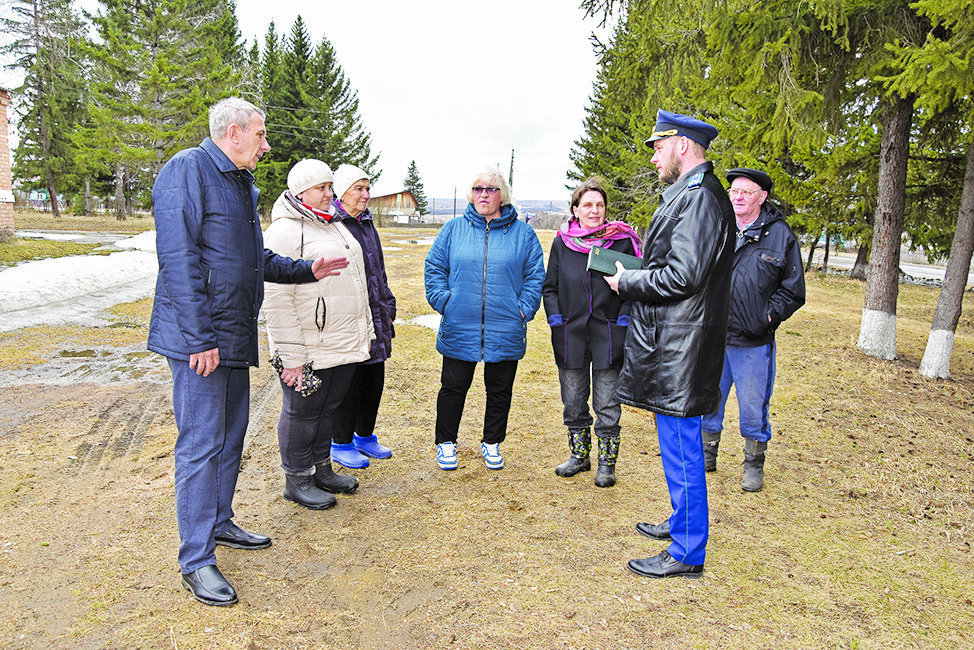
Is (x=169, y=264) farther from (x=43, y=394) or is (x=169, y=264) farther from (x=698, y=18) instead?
(x=698, y=18)

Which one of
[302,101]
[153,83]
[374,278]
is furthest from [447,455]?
[302,101]

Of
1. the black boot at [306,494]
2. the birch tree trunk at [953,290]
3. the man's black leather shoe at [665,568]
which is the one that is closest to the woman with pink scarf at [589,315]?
the man's black leather shoe at [665,568]

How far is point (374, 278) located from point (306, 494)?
1.44 meters

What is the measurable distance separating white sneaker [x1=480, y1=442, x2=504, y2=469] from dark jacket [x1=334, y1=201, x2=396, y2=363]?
1.00 meters

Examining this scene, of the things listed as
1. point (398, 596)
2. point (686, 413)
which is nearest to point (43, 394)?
point (398, 596)

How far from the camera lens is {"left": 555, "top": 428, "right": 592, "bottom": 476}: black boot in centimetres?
412

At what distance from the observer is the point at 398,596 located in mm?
2709

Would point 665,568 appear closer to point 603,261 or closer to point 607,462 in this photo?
point 607,462

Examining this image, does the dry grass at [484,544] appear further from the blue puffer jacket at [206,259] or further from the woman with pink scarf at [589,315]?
the blue puffer jacket at [206,259]

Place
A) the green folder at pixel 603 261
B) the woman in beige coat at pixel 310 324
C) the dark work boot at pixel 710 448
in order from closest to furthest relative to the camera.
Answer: the green folder at pixel 603 261
the woman in beige coat at pixel 310 324
the dark work boot at pixel 710 448

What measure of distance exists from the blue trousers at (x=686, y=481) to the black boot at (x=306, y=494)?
198 centimetres

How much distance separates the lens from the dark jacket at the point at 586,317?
3803mm

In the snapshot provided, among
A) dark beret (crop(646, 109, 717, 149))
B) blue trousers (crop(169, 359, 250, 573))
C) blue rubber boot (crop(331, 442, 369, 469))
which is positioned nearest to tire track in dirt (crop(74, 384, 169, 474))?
blue rubber boot (crop(331, 442, 369, 469))

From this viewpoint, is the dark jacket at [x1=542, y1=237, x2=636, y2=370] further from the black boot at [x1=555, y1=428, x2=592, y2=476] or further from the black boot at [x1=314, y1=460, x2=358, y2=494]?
the black boot at [x1=314, y1=460, x2=358, y2=494]
